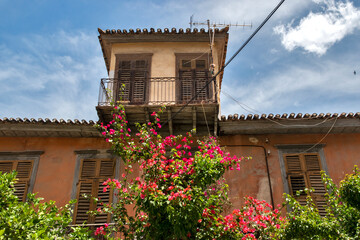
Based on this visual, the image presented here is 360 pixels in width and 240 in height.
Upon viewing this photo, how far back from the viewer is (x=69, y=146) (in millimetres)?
9250

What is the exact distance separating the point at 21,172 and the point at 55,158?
960 mm

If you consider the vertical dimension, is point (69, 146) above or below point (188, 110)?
below

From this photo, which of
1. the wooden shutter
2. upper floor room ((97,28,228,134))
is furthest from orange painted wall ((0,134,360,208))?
upper floor room ((97,28,228,134))

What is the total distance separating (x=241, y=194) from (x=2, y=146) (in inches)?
266

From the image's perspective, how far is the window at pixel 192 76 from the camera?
32.5ft

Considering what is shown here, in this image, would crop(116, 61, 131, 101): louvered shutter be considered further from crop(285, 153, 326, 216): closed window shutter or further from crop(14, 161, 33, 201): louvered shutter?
crop(285, 153, 326, 216): closed window shutter

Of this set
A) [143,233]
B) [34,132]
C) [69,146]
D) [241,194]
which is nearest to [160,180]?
[143,233]

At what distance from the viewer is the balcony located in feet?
29.0

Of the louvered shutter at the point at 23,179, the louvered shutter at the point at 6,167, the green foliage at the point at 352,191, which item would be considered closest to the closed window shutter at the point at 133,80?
the louvered shutter at the point at 23,179

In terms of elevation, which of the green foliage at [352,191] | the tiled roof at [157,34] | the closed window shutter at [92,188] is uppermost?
the tiled roof at [157,34]

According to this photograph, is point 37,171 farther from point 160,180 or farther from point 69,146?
point 160,180

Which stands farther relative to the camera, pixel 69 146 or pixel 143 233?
pixel 69 146

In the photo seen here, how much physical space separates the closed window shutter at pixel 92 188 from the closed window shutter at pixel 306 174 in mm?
4782

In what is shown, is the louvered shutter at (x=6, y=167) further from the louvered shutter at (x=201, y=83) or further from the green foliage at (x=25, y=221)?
the louvered shutter at (x=201, y=83)
